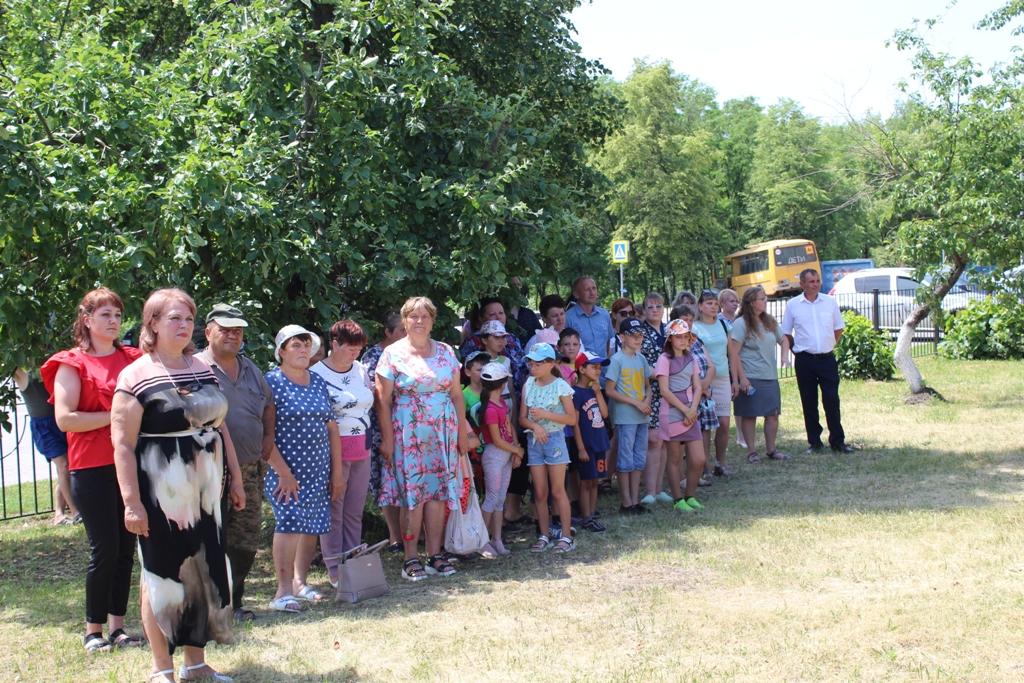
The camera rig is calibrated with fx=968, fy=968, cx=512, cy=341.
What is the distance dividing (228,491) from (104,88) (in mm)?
3192

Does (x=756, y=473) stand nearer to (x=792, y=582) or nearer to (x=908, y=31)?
(x=792, y=582)

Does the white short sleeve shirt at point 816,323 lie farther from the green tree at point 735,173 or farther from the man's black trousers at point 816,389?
the green tree at point 735,173

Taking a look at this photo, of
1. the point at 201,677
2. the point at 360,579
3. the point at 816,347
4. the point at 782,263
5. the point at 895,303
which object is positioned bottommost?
the point at 201,677

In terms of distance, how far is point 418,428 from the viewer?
6340 millimetres

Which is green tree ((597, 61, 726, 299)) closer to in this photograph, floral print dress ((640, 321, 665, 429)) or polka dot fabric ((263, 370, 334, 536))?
floral print dress ((640, 321, 665, 429))

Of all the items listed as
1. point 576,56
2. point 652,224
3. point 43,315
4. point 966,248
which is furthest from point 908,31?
point 652,224

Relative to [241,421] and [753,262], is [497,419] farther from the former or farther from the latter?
[753,262]

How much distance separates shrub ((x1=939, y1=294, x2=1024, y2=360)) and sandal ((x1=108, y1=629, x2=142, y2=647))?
16717mm

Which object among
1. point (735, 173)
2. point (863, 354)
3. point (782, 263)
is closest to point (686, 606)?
point (863, 354)

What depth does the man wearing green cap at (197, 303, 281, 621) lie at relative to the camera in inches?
206

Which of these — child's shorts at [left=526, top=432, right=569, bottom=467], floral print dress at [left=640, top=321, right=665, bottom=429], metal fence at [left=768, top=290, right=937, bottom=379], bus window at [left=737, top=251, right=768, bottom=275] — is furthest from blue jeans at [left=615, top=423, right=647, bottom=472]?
bus window at [left=737, top=251, right=768, bottom=275]

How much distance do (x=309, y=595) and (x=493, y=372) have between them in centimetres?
198

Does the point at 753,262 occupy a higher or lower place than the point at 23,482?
higher

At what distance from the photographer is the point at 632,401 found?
7793mm
